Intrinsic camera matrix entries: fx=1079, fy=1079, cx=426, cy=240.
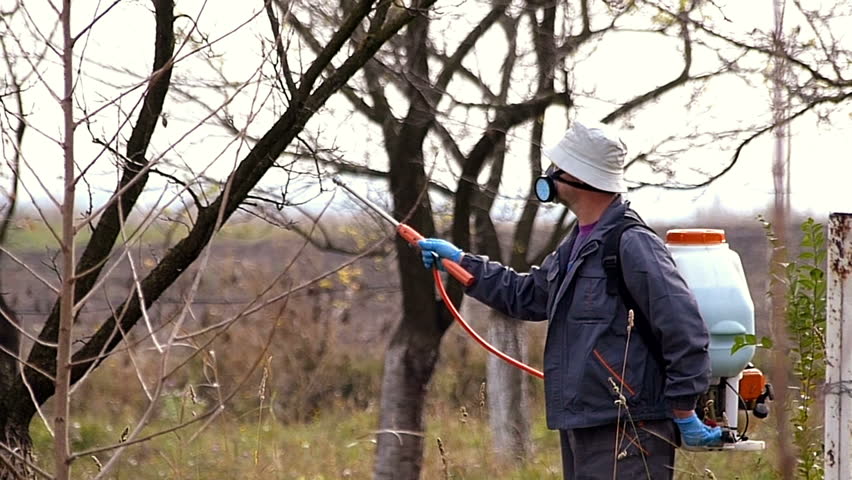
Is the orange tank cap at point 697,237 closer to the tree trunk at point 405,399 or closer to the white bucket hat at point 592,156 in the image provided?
the white bucket hat at point 592,156

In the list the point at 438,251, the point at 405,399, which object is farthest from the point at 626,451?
the point at 405,399

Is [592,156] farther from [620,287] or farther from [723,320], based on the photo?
[723,320]

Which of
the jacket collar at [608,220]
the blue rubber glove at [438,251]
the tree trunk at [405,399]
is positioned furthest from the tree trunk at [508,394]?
the jacket collar at [608,220]

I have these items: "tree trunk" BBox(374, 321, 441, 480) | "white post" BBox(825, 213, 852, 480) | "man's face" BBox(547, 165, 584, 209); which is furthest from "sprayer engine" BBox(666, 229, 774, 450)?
"tree trunk" BBox(374, 321, 441, 480)

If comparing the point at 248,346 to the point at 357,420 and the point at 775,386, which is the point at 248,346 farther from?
the point at 775,386

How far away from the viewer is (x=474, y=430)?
8.08 metres

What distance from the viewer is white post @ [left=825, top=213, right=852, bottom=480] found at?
117 inches

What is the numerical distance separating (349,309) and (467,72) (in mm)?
4453

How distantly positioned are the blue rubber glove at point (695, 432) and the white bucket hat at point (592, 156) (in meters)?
0.70

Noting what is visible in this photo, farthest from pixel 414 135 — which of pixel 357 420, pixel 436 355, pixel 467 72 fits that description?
pixel 357 420

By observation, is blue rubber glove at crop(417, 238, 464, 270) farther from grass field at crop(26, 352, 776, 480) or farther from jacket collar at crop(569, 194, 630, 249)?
grass field at crop(26, 352, 776, 480)

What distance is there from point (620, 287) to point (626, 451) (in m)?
0.46

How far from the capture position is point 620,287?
10.0 feet

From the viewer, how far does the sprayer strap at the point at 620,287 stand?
304cm
